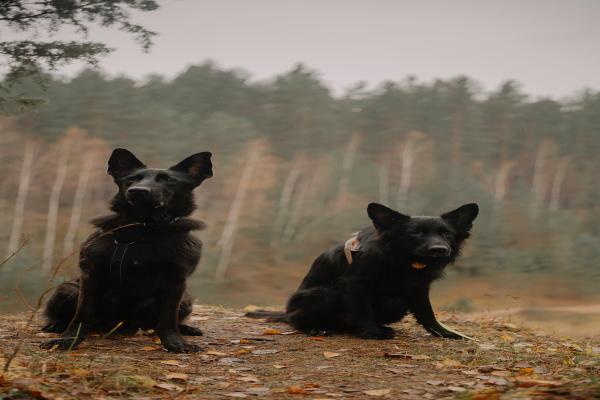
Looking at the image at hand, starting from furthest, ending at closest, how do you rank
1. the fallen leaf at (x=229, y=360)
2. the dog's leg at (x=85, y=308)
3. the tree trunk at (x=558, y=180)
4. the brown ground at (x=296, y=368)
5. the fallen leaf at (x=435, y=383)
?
the tree trunk at (x=558, y=180)
the dog's leg at (x=85, y=308)
the fallen leaf at (x=229, y=360)
the fallen leaf at (x=435, y=383)
the brown ground at (x=296, y=368)

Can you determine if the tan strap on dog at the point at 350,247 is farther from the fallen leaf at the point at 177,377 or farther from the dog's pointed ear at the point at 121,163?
the fallen leaf at the point at 177,377

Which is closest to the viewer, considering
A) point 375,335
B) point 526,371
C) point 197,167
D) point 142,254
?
point 526,371

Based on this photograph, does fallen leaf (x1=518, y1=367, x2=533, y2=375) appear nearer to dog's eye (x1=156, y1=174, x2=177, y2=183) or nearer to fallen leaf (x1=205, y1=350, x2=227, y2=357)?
fallen leaf (x1=205, y1=350, x2=227, y2=357)

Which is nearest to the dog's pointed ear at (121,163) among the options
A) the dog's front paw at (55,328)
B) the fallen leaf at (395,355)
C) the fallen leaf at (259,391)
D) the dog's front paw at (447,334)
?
the dog's front paw at (55,328)

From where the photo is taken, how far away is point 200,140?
107ft

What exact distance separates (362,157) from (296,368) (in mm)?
33281

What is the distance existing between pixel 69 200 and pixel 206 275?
8.71 meters

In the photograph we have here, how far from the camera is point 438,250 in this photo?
5688 mm

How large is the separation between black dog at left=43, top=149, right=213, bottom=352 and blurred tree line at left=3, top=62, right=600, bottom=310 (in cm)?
2542

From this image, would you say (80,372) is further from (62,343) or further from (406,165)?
(406,165)

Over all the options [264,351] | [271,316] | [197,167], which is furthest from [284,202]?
[264,351]

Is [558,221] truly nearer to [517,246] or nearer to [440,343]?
[517,246]

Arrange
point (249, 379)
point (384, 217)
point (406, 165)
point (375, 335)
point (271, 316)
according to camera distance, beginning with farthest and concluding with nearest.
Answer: point (406, 165) → point (271, 316) → point (384, 217) → point (375, 335) → point (249, 379)

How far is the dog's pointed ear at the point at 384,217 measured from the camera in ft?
20.0
